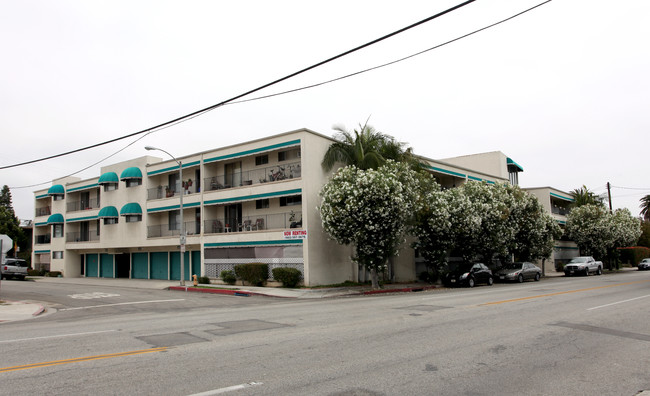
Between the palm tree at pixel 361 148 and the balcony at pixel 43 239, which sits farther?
the balcony at pixel 43 239

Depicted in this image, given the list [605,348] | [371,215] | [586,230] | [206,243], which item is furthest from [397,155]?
[586,230]

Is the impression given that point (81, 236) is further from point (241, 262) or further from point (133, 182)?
point (241, 262)

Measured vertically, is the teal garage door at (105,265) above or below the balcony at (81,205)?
below

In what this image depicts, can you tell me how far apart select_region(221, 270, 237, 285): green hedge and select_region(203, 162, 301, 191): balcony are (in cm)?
572

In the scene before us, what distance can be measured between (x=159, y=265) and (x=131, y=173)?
295 inches

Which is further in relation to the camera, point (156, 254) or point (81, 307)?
point (156, 254)

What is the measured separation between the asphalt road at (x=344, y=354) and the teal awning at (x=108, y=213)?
87.3 feet

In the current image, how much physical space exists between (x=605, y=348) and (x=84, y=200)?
4442cm

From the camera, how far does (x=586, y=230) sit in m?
46.4

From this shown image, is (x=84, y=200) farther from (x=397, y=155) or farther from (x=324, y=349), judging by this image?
(x=324, y=349)

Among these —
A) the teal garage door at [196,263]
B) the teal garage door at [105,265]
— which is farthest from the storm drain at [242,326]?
the teal garage door at [105,265]

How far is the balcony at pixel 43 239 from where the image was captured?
4615 centimetres

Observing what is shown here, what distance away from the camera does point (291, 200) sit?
2858 cm

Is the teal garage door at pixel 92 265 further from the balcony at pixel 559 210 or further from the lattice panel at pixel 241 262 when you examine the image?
the balcony at pixel 559 210
